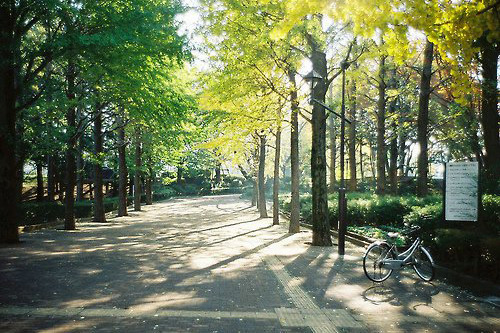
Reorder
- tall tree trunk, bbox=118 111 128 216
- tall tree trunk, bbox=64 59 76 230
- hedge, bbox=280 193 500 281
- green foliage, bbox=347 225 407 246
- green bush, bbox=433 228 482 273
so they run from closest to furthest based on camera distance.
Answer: hedge, bbox=280 193 500 281 < green bush, bbox=433 228 482 273 < green foliage, bbox=347 225 407 246 < tall tree trunk, bbox=64 59 76 230 < tall tree trunk, bbox=118 111 128 216

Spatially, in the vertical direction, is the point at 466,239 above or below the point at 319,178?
below

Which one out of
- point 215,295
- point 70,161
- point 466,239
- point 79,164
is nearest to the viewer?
point 215,295

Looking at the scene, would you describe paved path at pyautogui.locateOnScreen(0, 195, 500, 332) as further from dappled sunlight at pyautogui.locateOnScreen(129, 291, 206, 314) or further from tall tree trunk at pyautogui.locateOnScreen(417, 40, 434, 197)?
tall tree trunk at pyautogui.locateOnScreen(417, 40, 434, 197)

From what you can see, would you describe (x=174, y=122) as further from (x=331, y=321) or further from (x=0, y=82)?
(x=331, y=321)

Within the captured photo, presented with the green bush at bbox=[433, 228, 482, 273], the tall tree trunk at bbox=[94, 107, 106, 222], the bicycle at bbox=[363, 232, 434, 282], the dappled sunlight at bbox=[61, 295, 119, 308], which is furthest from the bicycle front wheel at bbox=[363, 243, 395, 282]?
the tall tree trunk at bbox=[94, 107, 106, 222]

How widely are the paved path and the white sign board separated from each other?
1781 millimetres

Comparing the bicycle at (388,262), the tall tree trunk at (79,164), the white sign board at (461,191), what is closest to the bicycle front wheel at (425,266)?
the bicycle at (388,262)

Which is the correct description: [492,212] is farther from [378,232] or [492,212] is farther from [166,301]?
[166,301]

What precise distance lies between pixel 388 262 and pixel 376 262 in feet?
0.90

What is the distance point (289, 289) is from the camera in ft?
26.1

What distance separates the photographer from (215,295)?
732 centimetres

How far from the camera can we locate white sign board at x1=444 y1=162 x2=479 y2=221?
9.20 m

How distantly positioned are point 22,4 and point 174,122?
5.84 metres

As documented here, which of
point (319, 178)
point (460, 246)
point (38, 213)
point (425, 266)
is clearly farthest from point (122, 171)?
point (460, 246)
